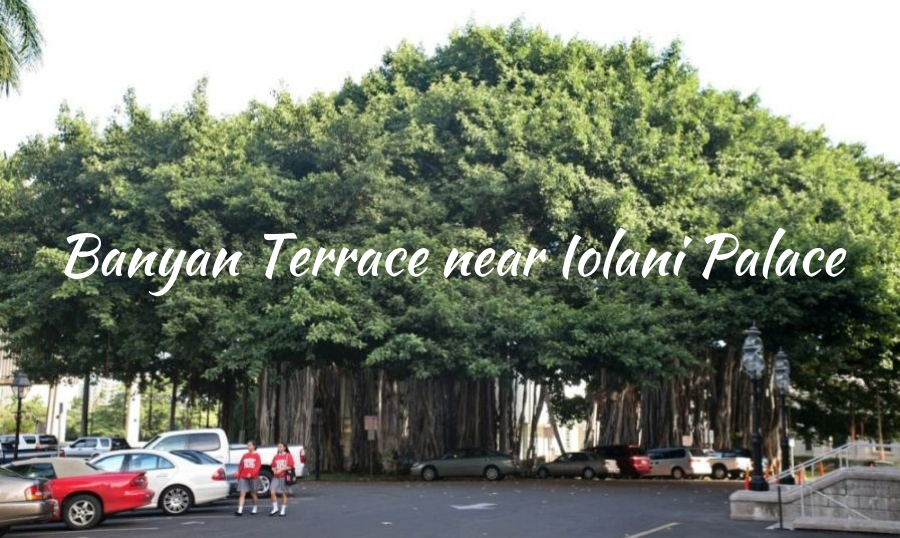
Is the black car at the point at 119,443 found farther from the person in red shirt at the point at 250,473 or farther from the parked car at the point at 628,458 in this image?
the person in red shirt at the point at 250,473

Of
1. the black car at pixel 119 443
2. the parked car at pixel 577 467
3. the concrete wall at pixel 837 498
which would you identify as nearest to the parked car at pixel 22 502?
the concrete wall at pixel 837 498

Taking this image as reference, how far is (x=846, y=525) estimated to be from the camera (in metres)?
18.8

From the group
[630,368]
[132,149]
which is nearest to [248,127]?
[132,149]

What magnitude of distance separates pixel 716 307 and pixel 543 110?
9.77 m

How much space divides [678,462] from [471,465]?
9480 mm

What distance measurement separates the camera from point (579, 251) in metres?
36.0

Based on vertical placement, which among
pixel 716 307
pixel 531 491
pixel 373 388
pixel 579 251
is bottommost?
pixel 531 491

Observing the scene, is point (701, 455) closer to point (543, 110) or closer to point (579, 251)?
point (579, 251)

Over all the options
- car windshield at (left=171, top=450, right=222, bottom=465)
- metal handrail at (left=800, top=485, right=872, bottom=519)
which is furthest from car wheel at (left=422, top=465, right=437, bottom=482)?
metal handrail at (left=800, top=485, right=872, bottom=519)

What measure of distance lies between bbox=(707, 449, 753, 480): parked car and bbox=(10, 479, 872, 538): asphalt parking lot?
12.1m

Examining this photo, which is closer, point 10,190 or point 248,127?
point 10,190

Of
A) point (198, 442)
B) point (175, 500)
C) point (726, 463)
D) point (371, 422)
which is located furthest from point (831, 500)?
point (726, 463)

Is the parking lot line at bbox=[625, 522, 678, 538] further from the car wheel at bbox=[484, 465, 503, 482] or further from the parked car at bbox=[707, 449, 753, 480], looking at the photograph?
the parked car at bbox=[707, 449, 753, 480]

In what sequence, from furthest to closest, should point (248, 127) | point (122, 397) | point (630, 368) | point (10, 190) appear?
point (122, 397) < point (248, 127) < point (10, 190) < point (630, 368)
